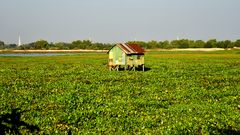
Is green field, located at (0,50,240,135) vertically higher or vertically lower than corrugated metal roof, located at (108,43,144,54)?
lower

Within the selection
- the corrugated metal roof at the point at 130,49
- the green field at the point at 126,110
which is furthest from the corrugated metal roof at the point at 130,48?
the green field at the point at 126,110

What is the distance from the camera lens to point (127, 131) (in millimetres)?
11523

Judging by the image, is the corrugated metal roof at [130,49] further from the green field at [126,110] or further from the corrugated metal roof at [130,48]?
the green field at [126,110]

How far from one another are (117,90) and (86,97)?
3.77m

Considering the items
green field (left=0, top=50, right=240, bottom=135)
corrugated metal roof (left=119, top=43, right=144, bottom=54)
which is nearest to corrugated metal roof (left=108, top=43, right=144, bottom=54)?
corrugated metal roof (left=119, top=43, right=144, bottom=54)

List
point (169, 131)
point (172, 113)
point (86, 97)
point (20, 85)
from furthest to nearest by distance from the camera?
point (20, 85), point (86, 97), point (172, 113), point (169, 131)

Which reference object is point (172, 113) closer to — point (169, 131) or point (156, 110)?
point (156, 110)

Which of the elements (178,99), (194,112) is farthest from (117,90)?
(194,112)

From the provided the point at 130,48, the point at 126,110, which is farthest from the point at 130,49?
the point at 126,110

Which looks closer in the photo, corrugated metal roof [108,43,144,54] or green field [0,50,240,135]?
green field [0,50,240,135]

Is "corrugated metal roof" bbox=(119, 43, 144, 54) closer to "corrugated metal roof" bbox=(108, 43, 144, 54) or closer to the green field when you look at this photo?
"corrugated metal roof" bbox=(108, 43, 144, 54)

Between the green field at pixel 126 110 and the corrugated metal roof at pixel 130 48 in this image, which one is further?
the corrugated metal roof at pixel 130 48

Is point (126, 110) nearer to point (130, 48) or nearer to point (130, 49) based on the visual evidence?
point (130, 49)

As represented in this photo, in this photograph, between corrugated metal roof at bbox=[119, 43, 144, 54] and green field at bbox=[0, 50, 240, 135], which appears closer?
green field at bbox=[0, 50, 240, 135]
